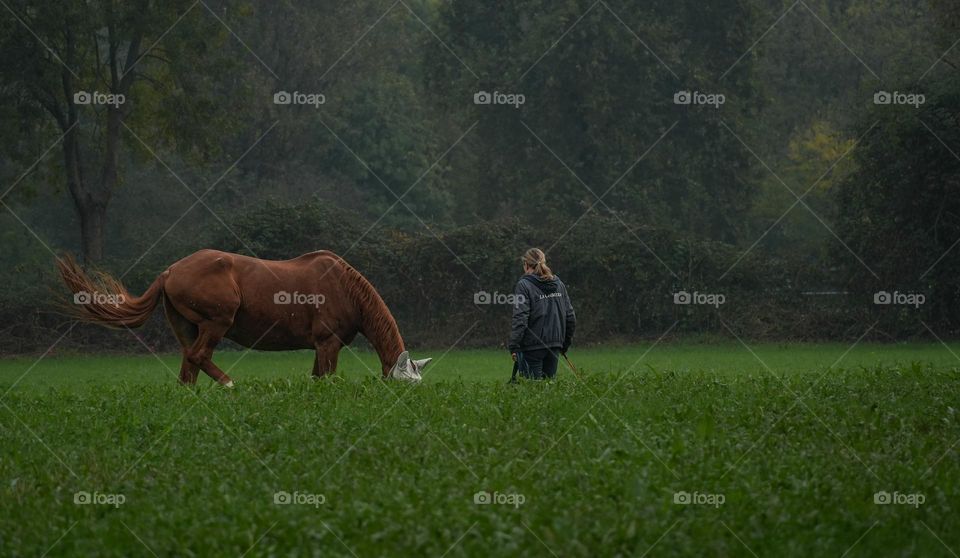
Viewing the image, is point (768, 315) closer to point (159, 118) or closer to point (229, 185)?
point (159, 118)

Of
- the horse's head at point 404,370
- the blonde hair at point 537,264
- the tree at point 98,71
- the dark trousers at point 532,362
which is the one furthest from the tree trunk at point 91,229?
the blonde hair at point 537,264

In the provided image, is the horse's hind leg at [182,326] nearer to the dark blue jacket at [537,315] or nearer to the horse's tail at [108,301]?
the horse's tail at [108,301]

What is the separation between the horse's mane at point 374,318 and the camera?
1645 cm

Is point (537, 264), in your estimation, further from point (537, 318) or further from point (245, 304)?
point (245, 304)

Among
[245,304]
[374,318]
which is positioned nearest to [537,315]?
[374,318]

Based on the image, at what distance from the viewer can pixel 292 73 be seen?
2067 inches

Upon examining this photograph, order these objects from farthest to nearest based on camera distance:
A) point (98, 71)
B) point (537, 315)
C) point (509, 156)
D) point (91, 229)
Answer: point (509, 156), point (91, 229), point (98, 71), point (537, 315)

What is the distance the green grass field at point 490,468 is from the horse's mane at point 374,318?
5.06 ft

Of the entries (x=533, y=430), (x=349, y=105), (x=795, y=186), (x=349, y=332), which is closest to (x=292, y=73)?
(x=349, y=105)

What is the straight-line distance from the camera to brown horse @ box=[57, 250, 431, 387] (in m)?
16.8

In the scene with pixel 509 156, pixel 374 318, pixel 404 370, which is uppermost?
pixel 509 156

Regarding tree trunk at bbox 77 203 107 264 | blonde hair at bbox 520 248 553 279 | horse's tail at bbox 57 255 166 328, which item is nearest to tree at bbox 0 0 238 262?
tree trunk at bbox 77 203 107 264

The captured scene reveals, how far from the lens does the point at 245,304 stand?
57.0 feet

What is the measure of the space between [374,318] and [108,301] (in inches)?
137
